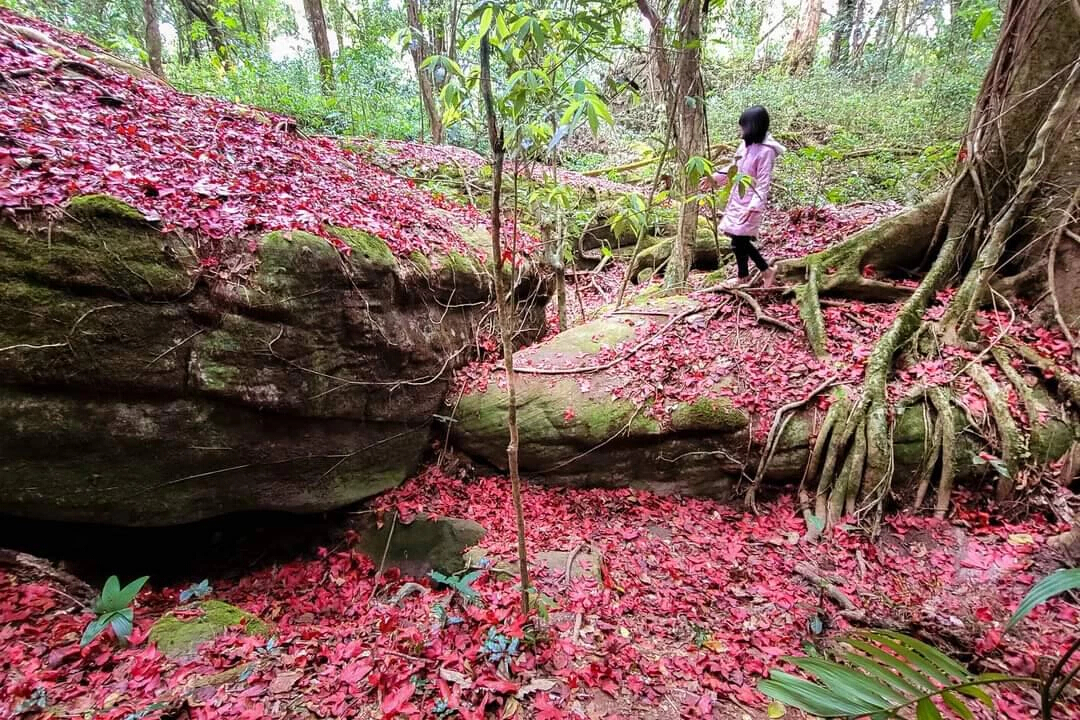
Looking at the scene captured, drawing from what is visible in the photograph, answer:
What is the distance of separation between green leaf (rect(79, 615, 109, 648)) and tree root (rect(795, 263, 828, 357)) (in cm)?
603

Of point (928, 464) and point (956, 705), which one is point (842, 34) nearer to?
point (928, 464)

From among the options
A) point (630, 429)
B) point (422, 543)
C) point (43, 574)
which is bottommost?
point (422, 543)

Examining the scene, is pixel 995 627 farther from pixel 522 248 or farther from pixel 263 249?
pixel 522 248

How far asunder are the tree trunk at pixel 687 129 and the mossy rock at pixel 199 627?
522 cm

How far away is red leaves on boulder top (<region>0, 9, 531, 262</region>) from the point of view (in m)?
3.44

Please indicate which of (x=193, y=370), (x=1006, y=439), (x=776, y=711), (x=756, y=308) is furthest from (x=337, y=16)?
(x=776, y=711)

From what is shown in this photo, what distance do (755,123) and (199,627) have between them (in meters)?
6.40

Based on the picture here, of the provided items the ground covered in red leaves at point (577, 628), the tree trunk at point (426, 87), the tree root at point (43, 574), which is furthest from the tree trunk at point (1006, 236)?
the tree trunk at point (426, 87)

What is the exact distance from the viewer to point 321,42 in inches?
444

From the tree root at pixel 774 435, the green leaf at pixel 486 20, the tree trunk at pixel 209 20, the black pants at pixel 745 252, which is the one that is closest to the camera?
the green leaf at pixel 486 20

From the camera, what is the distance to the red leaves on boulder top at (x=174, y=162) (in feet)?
11.3

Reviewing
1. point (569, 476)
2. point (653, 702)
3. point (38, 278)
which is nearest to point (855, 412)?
point (569, 476)

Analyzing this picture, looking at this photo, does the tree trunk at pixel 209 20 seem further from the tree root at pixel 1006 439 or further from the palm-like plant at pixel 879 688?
the tree root at pixel 1006 439

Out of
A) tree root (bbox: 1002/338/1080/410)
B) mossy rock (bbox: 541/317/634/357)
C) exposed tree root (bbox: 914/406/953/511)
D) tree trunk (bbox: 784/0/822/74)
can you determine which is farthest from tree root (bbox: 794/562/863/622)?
tree trunk (bbox: 784/0/822/74)
